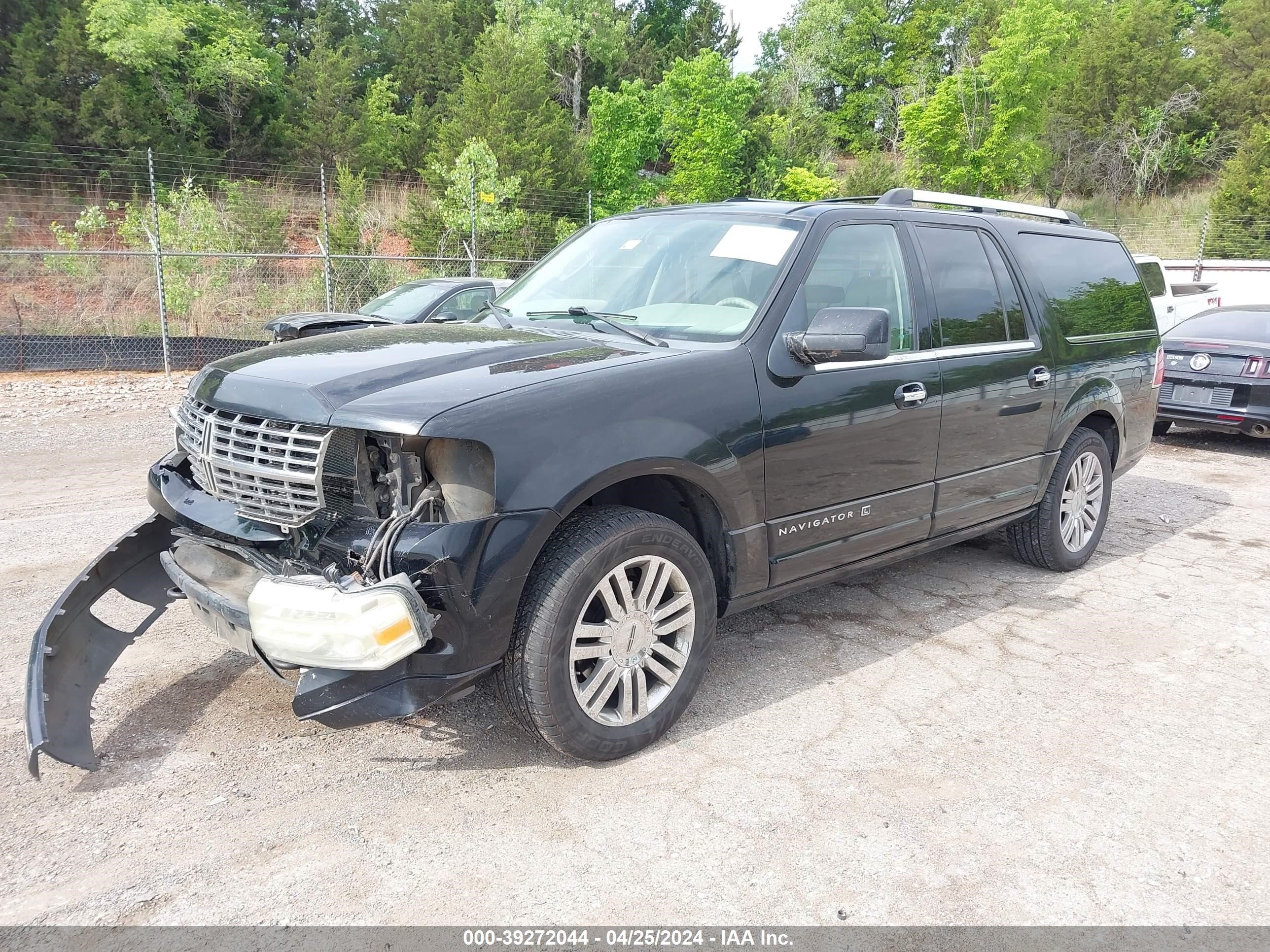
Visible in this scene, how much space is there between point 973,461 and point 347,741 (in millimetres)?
3085

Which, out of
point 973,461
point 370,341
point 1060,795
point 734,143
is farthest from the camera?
point 734,143

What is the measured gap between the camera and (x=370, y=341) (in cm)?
355

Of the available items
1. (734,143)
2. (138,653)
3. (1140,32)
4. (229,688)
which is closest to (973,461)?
(229,688)

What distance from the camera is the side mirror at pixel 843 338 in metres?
3.45

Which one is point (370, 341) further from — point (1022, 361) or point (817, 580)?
point (1022, 361)

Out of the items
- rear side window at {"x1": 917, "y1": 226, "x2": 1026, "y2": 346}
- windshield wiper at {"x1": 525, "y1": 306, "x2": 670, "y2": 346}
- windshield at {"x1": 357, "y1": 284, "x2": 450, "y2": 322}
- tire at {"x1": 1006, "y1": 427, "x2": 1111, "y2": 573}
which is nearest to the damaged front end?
windshield wiper at {"x1": 525, "y1": 306, "x2": 670, "y2": 346}

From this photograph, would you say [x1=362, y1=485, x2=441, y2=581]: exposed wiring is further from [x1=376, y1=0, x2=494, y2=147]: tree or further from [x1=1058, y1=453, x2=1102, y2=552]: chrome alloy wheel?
[x1=376, y1=0, x2=494, y2=147]: tree

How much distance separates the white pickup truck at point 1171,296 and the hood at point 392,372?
10.5 meters

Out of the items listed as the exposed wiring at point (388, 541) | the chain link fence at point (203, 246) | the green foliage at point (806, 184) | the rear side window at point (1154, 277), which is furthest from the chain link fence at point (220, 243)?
the exposed wiring at point (388, 541)

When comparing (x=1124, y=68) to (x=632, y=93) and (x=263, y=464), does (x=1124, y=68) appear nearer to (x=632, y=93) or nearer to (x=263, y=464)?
(x=632, y=93)

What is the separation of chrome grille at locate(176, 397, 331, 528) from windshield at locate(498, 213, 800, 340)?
1.39 metres

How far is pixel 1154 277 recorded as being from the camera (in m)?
12.7

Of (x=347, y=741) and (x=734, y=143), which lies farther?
(x=734, y=143)

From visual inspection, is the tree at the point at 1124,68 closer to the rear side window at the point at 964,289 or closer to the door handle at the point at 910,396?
the rear side window at the point at 964,289
